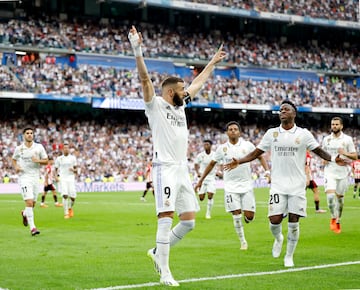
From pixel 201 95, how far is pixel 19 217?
35.9 meters

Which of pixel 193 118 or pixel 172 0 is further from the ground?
pixel 172 0

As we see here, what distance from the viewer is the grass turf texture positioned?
32.2ft

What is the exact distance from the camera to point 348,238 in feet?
52.4

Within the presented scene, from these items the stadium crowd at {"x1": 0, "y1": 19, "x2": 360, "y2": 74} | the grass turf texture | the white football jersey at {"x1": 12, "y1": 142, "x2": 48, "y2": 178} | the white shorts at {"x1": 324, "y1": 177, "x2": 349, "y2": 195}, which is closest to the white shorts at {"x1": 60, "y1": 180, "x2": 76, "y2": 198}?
the grass turf texture

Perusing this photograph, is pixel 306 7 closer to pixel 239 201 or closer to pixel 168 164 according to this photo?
pixel 239 201

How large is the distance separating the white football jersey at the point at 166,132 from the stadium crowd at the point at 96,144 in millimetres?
37051

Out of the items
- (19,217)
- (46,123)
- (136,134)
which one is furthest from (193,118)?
(19,217)

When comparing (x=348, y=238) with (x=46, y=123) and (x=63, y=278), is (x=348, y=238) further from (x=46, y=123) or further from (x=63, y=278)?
(x=46, y=123)

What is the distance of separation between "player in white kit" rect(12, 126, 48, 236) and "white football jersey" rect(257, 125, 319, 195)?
7321mm

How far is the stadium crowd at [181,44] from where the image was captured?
5266 cm

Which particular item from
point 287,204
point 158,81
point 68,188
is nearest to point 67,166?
point 68,188

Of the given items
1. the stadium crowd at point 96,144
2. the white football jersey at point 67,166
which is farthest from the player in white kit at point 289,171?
the stadium crowd at point 96,144

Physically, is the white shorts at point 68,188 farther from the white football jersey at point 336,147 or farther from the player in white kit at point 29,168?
the white football jersey at point 336,147

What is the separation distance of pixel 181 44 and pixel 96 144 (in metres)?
14.6
